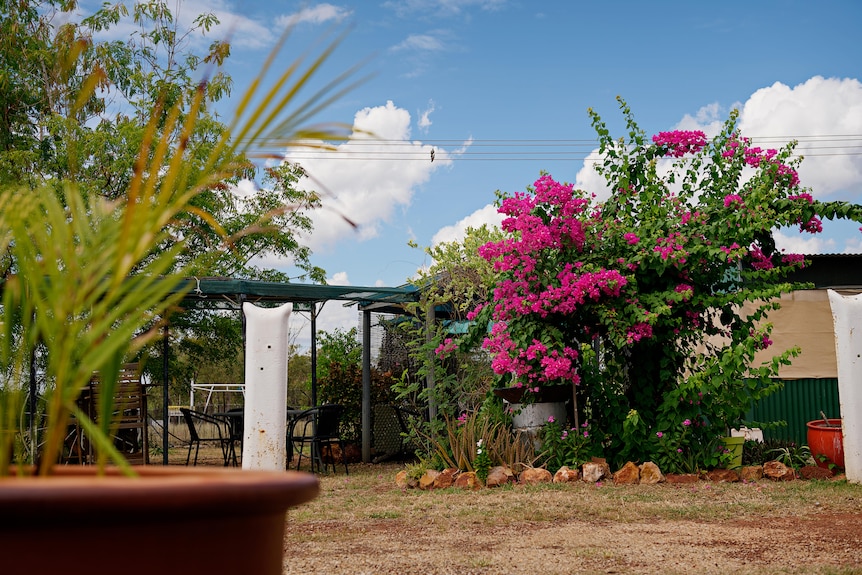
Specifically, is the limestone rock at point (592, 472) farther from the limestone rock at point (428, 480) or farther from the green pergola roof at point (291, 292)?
the green pergola roof at point (291, 292)

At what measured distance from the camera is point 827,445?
25.0 feet

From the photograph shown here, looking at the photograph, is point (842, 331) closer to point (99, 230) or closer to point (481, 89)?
point (481, 89)

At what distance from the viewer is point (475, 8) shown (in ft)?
30.4

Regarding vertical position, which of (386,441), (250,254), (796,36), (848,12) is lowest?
(386,441)

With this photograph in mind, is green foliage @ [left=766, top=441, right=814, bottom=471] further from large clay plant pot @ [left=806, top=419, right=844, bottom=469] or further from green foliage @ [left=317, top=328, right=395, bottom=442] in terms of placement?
green foliage @ [left=317, top=328, right=395, bottom=442]

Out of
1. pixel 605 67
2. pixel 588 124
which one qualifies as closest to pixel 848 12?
pixel 605 67

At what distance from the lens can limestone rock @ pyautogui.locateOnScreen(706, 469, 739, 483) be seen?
7.25m

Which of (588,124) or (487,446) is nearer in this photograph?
(487,446)

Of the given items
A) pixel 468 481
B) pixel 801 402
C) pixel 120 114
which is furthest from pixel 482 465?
pixel 120 114

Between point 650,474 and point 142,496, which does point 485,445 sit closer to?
point 650,474

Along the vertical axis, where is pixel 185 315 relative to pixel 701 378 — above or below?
above

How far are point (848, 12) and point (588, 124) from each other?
438cm

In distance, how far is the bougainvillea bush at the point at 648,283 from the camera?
725cm

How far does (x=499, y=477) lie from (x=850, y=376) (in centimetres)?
326
